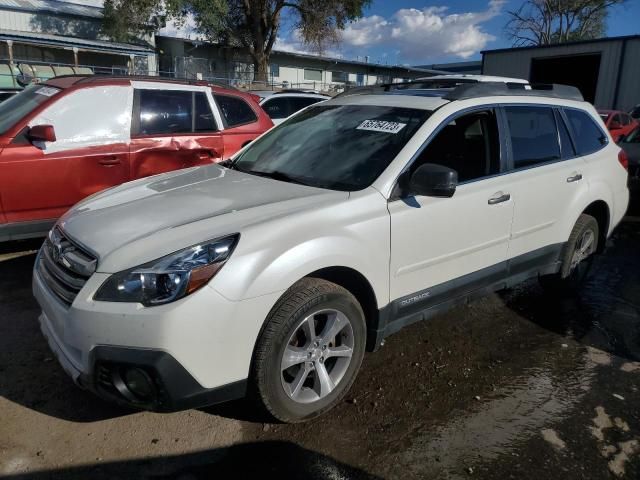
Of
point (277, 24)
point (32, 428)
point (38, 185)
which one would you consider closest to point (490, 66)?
point (277, 24)

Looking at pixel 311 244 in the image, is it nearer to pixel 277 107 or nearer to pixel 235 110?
pixel 235 110

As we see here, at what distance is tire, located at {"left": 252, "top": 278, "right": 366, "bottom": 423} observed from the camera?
2.44 metres

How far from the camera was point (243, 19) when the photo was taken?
95.0 feet

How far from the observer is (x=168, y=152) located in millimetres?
5438

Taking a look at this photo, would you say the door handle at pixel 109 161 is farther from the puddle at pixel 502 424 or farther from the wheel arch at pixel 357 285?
the puddle at pixel 502 424

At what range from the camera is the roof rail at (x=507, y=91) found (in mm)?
3387

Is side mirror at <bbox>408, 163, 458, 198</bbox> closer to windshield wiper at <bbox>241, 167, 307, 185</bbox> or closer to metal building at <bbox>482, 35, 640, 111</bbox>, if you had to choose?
windshield wiper at <bbox>241, 167, 307, 185</bbox>

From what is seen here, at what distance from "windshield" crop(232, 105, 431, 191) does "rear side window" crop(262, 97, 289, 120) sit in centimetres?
647

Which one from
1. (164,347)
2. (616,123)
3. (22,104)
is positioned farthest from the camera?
(616,123)

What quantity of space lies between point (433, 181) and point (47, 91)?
4267 mm

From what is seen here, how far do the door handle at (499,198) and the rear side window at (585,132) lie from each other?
1.21 meters

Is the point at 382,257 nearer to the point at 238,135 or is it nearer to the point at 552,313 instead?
the point at 552,313

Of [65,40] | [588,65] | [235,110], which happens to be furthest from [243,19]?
[235,110]

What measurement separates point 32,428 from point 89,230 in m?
1.08
